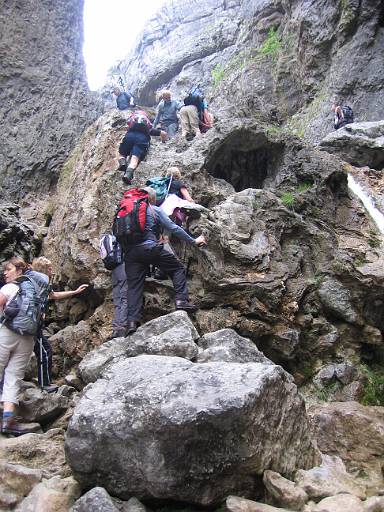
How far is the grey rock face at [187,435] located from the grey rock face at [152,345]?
1.02 meters

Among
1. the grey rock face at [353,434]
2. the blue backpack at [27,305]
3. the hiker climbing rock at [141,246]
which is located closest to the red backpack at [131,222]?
the hiker climbing rock at [141,246]

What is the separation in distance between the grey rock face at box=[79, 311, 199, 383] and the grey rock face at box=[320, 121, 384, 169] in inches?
412

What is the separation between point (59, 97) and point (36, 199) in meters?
5.38

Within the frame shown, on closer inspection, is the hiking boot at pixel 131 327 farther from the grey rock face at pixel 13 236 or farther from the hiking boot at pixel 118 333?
the grey rock face at pixel 13 236

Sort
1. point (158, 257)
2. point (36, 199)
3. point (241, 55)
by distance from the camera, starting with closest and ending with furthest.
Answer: point (158, 257)
point (36, 199)
point (241, 55)

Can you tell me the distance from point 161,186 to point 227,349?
4.66m

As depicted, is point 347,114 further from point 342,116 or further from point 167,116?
point 167,116

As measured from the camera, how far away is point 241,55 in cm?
2959

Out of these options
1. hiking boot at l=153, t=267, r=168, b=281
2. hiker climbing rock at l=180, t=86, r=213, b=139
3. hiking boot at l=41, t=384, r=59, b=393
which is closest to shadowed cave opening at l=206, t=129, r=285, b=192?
hiker climbing rock at l=180, t=86, r=213, b=139

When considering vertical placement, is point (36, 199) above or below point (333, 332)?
above

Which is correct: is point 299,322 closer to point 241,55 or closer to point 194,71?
point 241,55

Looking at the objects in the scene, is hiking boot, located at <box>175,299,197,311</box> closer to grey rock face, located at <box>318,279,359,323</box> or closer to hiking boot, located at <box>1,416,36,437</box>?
grey rock face, located at <box>318,279,359,323</box>

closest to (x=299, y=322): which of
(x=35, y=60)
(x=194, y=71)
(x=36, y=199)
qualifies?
(x=36, y=199)

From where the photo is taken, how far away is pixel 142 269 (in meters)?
8.20
